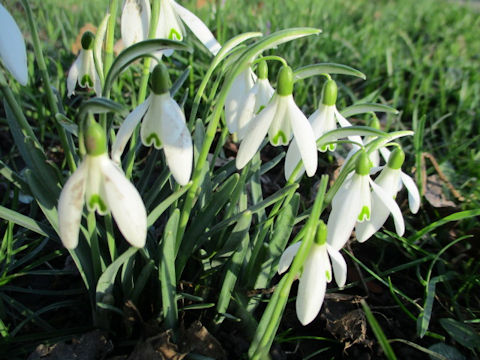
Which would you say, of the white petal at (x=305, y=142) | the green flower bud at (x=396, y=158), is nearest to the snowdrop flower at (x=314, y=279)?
the white petal at (x=305, y=142)

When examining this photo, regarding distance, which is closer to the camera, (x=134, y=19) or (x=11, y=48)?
(x=11, y=48)

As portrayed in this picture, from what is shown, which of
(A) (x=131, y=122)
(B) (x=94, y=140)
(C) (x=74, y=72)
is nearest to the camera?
(B) (x=94, y=140)

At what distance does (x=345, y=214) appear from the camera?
2.70ft

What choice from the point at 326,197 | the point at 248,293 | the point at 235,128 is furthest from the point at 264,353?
the point at 235,128

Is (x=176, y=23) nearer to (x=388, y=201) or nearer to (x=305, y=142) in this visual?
(x=305, y=142)

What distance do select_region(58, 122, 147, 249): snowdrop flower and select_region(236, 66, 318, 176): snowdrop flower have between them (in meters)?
0.23

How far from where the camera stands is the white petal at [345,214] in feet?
2.70

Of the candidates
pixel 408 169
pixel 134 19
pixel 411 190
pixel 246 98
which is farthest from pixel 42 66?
pixel 408 169

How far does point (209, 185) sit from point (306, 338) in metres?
0.43

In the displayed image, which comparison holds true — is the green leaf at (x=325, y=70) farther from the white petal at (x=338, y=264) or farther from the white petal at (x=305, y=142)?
the white petal at (x=338, y=264)

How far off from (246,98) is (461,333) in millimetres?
776

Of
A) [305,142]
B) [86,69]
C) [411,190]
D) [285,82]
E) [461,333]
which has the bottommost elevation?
[461,333]

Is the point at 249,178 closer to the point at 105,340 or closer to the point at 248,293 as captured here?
the point at 248,293

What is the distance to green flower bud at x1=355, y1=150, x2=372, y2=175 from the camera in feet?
2.70
